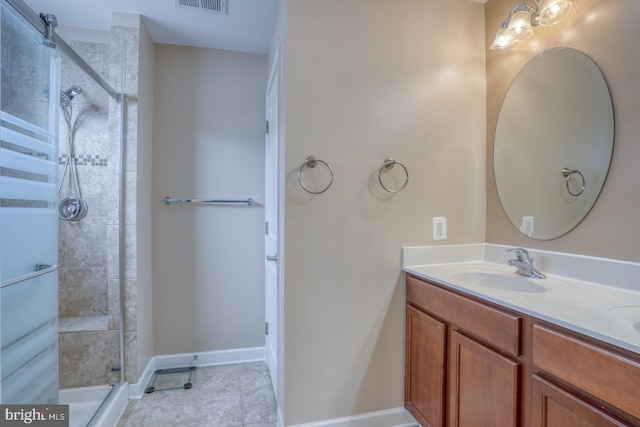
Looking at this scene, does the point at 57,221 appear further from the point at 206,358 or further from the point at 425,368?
the point at 425,368

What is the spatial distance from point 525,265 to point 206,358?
2288 mm

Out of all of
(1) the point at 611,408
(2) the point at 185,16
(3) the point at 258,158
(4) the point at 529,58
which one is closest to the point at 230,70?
(2) the point at 185,16

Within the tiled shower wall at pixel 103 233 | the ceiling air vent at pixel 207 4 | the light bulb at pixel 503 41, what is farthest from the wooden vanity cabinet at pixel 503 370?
the ceiling air vent at pixel 207 4

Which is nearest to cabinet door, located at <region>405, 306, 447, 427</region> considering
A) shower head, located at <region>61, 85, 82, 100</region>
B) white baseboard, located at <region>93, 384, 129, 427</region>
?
white baseboard, located at <region>93, 384, 129, 427</region>

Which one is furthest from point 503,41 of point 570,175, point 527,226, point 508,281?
point 508,281

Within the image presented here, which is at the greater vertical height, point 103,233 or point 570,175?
point 570,175

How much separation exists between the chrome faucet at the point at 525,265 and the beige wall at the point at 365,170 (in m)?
0.34

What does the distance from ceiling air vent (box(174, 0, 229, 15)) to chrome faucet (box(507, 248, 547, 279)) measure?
2.21 m

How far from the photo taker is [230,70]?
235cm

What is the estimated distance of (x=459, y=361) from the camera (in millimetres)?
1231

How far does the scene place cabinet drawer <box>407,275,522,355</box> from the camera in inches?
39.5

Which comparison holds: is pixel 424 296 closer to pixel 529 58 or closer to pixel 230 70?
pixel 529 58

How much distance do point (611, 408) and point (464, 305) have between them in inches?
19.7

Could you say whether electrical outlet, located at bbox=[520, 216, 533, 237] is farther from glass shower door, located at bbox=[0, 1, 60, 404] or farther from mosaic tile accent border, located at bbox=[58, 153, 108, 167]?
mosaic tile accent border, located at bbox=[58, 153, 108, 167]
